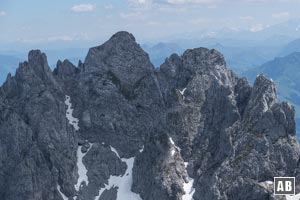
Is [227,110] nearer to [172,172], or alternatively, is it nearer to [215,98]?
[215,98]

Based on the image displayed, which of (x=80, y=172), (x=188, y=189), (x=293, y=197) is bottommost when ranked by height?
(x=293, y=197)

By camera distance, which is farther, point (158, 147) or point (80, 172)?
point (80, 172)

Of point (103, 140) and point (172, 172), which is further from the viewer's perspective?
point (103, 140)

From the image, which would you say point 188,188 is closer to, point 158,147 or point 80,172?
point 158,147

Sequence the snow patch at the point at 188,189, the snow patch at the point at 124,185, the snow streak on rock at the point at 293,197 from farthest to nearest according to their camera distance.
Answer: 1. the snow patch at the point at 124,185
2. the snow patch at the point at 188,189
3. the snow streak on rock at the point at 293,197

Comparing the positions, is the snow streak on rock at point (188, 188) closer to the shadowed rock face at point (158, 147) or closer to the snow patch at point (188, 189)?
the snow patch at point (188, 189)

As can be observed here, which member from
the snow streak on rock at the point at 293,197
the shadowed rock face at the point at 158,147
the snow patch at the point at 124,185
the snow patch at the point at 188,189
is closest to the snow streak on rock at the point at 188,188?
the snow patch at the point at 188,189

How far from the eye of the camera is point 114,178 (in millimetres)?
188250

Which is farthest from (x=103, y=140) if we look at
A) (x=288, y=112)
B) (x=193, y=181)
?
(x=288, y=112)

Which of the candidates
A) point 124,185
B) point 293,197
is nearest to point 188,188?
point 124,185

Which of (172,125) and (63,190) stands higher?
(172,125)

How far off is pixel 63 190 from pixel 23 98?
4017 centimetres

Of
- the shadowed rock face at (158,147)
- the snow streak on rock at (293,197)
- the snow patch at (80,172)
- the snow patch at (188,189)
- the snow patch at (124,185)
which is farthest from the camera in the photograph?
the snow patch at (80,172)

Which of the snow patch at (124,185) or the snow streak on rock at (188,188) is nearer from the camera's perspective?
the snow streak on rock at (188,188)
